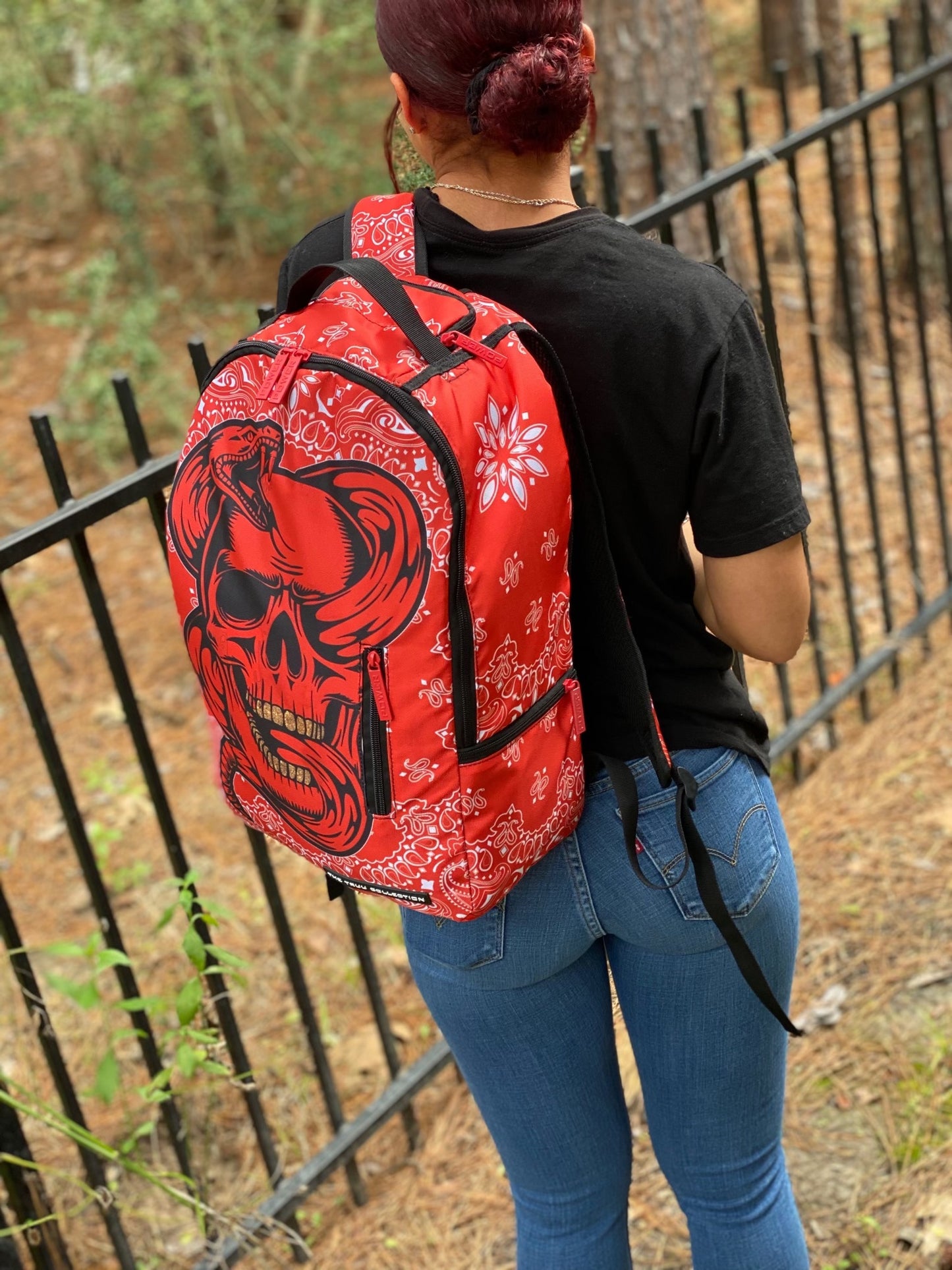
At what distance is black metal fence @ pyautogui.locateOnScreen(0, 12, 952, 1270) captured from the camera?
6.51ft

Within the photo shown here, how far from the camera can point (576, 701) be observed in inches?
52.8

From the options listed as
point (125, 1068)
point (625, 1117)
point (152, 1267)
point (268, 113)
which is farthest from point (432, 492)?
point (268, 113)

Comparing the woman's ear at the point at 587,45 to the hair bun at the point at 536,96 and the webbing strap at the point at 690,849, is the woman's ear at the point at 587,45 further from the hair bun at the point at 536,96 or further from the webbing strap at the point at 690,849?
the webbing strap at the point at 690,849

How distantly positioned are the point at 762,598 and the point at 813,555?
3.41 metres

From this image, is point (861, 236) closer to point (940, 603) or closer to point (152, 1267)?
point (940, 603)

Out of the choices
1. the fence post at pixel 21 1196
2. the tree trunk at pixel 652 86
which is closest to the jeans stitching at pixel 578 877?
the fence post at pixel 21 1196

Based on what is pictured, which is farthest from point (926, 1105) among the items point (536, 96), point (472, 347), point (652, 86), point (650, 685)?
point (652, 86)

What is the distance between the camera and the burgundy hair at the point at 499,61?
1.18 m

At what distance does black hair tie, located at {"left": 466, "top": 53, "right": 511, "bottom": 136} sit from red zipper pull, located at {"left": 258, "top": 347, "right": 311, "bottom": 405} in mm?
258

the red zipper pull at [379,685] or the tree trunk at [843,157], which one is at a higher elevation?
the red zipper pull at [379,685]

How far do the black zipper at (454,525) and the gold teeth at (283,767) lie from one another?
189 mm

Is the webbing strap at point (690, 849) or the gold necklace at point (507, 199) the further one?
the webbing strap at point (690, 849)

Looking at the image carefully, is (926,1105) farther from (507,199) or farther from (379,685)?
(507,199)

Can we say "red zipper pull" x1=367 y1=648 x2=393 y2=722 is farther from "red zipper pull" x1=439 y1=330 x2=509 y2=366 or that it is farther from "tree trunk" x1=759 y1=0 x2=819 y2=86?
"tree trunk" x1=759 y1=0 x2=819 y2=86
